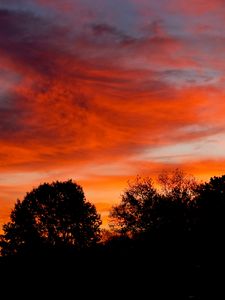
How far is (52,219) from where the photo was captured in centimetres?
7531

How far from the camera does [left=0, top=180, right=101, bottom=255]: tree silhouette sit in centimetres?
7519

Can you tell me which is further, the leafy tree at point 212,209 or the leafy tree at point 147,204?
the leafy tree at point 147,204

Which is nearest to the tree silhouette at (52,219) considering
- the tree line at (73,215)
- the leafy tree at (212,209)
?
the tree line at (73,215)

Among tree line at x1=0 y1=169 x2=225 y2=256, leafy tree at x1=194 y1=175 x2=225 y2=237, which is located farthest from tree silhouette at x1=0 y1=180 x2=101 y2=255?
leafy tree at x1=194 y1=175 x2=225 y2=237

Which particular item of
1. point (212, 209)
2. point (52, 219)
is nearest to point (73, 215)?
point (52, 219)

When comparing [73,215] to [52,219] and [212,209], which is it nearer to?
[52,219]

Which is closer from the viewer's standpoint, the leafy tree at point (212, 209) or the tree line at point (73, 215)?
the leafy tree at point (212, 209)

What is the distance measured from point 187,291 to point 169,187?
193ft

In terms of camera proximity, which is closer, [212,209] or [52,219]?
[212,209]

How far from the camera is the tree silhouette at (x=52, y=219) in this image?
75188mm

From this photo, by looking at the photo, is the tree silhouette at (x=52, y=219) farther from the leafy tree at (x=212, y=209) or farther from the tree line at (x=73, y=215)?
the leafy tree at (x=212, y=209)

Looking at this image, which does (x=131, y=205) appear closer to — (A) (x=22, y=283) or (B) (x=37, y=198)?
(B) (x=37, y=198)

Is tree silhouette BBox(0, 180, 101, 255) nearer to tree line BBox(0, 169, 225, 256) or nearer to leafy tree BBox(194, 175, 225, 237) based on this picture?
tree line BBox(0, 169, 225, 256)

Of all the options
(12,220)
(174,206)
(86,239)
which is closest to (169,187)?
(174,206)
